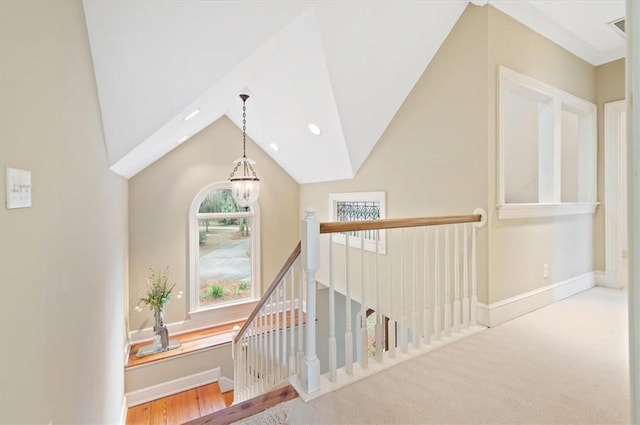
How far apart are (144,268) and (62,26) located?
13.6ft

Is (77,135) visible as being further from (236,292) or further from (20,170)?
(236,292)

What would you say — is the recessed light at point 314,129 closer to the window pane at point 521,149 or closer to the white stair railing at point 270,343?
the white stair railing at point 270,343

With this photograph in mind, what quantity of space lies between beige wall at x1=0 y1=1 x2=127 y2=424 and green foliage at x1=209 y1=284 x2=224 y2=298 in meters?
3.15

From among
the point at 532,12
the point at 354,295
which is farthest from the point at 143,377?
the point at 532,12

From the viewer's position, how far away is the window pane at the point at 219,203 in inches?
213

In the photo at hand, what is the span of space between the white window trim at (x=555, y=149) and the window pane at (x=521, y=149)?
0.54 metres

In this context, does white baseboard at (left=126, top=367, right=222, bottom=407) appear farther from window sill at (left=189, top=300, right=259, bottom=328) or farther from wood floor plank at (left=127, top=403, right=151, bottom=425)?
window sill at (left=189, top=300, right=259, bottom=328)

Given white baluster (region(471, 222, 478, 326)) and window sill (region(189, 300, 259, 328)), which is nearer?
white baluster (region(471, 222, 478, 326))

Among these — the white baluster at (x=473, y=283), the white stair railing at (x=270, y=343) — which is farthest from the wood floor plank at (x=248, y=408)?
the white baluster at (x=473, y=283)

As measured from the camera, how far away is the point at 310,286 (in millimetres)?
1762

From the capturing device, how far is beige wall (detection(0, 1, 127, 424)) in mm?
1016

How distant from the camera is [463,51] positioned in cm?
265

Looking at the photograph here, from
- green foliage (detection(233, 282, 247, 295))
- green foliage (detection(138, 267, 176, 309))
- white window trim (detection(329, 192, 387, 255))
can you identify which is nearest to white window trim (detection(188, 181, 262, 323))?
green foliage (detection(233, 282, 247, 295))

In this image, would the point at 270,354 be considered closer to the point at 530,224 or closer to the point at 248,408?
the point at 248,408
